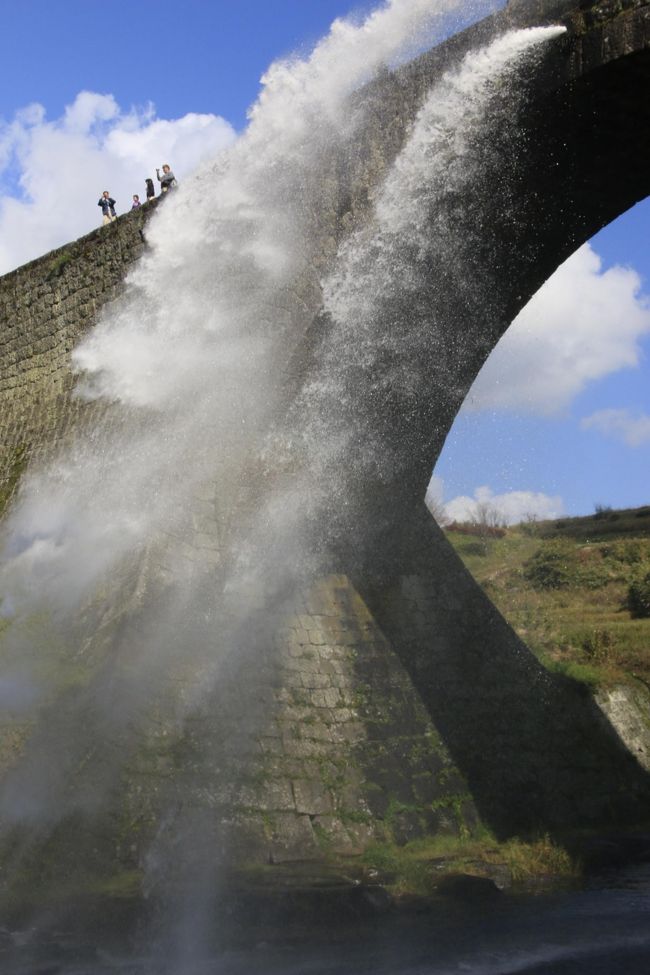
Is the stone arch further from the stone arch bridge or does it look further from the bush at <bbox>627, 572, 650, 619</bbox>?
the bush at <bbox>627, 572, 650, 619</bbox>

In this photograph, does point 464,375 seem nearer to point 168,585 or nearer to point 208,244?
point 208,244

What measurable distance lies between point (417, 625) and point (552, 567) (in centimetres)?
973

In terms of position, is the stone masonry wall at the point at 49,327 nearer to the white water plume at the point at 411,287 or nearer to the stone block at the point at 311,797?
the white water plume at the point at 411,287

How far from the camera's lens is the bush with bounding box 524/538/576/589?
694 inches

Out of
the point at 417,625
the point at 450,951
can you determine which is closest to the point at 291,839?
the point at 450,951

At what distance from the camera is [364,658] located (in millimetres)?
8648

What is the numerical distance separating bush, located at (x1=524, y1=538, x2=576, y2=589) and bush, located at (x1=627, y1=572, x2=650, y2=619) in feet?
5.01

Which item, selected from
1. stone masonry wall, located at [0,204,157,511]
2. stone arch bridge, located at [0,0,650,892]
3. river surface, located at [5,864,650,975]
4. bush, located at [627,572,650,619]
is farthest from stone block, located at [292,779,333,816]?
bush, located at [627,572,650,619]

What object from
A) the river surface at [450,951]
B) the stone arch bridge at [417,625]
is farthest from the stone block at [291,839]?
the river surface at [450,951]

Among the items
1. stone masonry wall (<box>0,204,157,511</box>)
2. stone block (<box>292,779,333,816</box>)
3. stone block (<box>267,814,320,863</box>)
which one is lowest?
stone block (<box>267,814,320,863</box>)

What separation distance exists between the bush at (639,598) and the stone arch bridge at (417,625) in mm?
5972

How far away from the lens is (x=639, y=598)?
51.0ft

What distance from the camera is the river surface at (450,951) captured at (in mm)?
5434

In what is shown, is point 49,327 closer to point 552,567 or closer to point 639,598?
point 639,598
